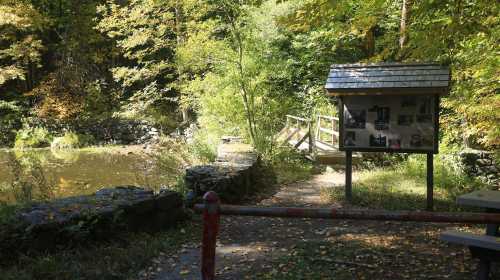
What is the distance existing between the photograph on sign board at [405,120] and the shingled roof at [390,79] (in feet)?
1.39

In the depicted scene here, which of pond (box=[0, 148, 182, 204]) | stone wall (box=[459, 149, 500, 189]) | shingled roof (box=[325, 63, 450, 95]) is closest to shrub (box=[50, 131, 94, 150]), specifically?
pond (box=[0, 148, 182, 204])

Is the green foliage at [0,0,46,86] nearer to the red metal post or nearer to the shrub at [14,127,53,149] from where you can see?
the shrub at [14,127,53,149]

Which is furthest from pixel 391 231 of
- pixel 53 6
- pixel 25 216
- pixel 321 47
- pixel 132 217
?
pixel 53 6

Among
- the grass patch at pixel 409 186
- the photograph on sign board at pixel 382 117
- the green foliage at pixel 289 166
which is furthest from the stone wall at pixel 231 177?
the photograph on sign board at pixel 382 117

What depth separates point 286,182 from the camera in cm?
955

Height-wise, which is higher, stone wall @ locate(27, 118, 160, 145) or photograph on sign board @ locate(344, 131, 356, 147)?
stone wall @ locate(27, 118, 160, 145)

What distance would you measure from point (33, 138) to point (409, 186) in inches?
617

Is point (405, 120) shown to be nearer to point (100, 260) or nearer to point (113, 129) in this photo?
point (100, 260)

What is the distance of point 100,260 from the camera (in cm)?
448

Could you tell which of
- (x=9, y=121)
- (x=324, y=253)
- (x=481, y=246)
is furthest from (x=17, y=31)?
(x=481, y=246)

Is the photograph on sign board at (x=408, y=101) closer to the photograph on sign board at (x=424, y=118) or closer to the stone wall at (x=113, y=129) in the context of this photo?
the photograph on sign board at (x=424, y=118)

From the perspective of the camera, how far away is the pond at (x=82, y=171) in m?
9.43

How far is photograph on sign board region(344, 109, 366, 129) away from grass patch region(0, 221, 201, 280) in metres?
3.40

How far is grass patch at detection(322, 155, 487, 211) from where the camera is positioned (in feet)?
23.9
